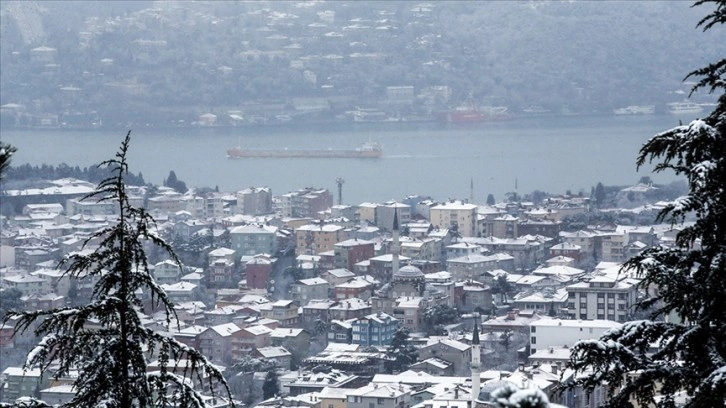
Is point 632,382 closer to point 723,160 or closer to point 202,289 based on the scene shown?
point 723,160

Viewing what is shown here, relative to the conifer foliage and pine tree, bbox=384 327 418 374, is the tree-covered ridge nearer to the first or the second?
pine tree, bbox=384 327 418 374

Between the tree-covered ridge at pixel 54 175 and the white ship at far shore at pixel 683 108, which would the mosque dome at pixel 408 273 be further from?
the white ship at far shore at pixel 683 108

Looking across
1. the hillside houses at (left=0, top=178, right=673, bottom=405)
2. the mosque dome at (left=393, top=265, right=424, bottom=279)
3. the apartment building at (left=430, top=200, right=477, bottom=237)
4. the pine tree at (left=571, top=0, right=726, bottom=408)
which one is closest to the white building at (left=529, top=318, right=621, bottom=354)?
the hillside houses at (left=0, top=178, right=673, bottom=405)

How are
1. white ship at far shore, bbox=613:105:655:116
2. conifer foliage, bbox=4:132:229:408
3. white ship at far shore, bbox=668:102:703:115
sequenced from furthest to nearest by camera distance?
white ship at far shore, bbox=613:105:655:116 < white ship at far shore, bbox=668:102:703:115 < conifer foliage, bbox=4:132:229:408

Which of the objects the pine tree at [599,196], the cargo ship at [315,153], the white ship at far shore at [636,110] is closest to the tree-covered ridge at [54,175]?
the pine tree at [599,196]

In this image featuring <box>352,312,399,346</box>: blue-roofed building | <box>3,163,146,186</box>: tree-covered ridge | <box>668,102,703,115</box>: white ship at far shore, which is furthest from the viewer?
<box>668,102,703,115</box>: white ship at far shore

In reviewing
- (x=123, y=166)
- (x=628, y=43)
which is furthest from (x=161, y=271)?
(x=628, y=43)
